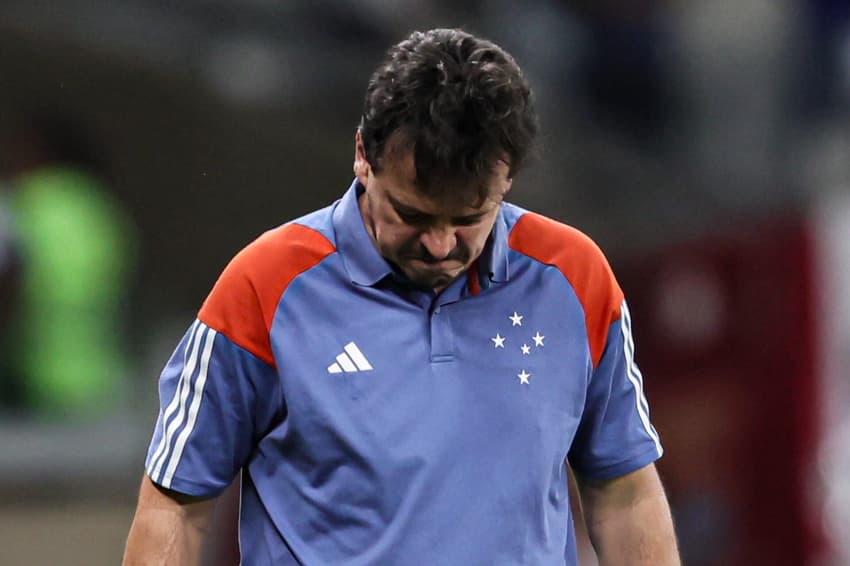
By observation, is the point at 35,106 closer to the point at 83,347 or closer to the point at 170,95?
the point at 170,95

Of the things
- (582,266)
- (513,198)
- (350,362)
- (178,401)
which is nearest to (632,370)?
(582,266)

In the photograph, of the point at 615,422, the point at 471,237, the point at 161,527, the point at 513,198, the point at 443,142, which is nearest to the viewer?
the point at 443,142

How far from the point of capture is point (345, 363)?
220 centimetres

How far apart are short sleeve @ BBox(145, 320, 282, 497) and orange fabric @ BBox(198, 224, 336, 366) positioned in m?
0.01

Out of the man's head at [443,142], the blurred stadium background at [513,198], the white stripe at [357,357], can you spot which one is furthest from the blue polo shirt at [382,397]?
the blurred stadium background at [513,198]

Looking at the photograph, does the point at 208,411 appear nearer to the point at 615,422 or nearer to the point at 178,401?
the point at 178,401

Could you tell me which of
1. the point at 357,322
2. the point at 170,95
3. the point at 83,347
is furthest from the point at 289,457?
the point at 170,95

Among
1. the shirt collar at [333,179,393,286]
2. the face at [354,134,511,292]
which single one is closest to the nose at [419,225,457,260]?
the face at [354,134,511,292]

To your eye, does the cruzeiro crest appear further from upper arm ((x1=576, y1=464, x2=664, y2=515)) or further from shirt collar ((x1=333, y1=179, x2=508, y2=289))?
upper arm ((x1=576, y1=464, x2=664, y2=515))

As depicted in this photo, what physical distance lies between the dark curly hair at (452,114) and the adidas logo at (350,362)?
26 centimetres

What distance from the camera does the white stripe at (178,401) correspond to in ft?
7.24

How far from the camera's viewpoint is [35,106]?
7684 millimetres

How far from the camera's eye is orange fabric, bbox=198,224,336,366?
219cm

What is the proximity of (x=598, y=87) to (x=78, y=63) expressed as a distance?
2.50 metres
